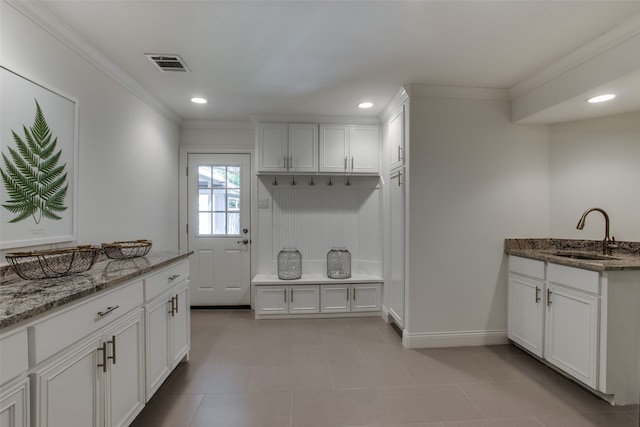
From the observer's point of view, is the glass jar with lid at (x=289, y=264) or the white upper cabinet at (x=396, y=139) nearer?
the white upper cabinet at (x=396, y=139)

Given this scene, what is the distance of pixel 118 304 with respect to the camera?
156 centimetres

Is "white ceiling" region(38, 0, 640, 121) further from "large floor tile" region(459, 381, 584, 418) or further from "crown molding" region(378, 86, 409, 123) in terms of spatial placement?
"large floor tile" region(459, 381, 584, 418)

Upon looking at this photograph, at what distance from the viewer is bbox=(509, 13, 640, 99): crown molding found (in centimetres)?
186

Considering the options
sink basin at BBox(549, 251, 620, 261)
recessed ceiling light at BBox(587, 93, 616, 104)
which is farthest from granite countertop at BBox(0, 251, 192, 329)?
recessed ceiling light at BBox(587, 93, 616, 104)

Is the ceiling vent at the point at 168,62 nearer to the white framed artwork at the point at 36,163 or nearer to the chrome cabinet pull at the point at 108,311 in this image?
the white framed artwork at the point at 36,163

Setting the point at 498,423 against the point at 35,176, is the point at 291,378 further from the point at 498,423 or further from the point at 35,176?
the point at 35,176

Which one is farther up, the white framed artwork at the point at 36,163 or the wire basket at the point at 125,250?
the white framed artwork at the point at 36,163

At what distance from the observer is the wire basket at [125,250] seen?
2075 mm

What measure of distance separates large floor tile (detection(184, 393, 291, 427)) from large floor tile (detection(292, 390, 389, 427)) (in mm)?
83

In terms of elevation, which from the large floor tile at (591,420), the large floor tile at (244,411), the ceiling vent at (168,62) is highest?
the ceiling vent at (168,62)

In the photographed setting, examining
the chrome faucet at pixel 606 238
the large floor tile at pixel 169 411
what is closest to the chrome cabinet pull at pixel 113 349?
the large floor tile at pixel 169 411

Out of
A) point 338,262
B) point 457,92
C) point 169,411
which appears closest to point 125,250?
point 169,411

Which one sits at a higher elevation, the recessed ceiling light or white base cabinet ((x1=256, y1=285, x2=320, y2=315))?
the recessed ceiling light

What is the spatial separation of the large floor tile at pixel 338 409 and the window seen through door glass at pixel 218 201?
2.47 meters
